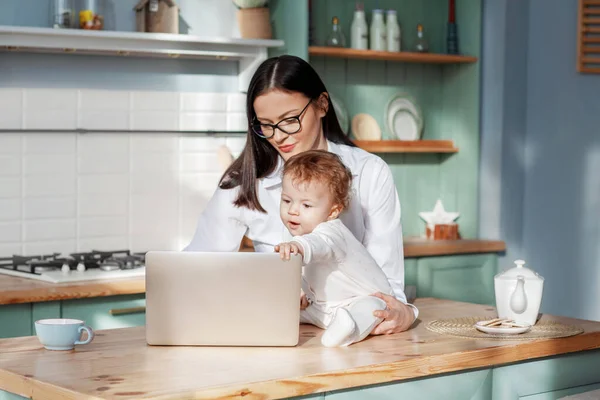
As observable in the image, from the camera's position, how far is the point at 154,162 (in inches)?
184

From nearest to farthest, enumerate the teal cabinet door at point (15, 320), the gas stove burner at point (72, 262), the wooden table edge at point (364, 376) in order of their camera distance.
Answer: the wooden table edge at point (364, 376)
the teal cabinet door at point (15, 320)
the gas stove burner at point (72, 262)

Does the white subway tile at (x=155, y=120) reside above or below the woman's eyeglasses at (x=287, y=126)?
above

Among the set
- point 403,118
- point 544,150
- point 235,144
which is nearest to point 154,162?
point 235,144

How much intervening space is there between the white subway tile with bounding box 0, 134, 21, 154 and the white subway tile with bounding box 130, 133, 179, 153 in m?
0.52

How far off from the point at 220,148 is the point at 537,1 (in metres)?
1.87

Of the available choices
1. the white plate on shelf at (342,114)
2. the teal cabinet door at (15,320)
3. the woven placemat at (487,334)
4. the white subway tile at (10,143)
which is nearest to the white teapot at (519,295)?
the woven placemat at (487,334)

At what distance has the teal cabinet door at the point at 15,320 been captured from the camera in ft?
11.7

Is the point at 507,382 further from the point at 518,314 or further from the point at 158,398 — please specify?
the point at 158,398

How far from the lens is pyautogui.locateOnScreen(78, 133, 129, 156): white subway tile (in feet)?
14.7

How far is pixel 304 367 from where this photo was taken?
2.09 m

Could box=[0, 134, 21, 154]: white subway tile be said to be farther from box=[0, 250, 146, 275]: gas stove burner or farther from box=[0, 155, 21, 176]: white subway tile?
box=[0, 250, 146, 275]: gas stove burner

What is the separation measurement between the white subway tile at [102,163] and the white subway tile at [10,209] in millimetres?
316

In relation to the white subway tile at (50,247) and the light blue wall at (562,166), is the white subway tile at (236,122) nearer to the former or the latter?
the white subway tile at (50,247)

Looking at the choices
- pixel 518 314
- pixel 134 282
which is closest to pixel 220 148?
pixel 134 282
